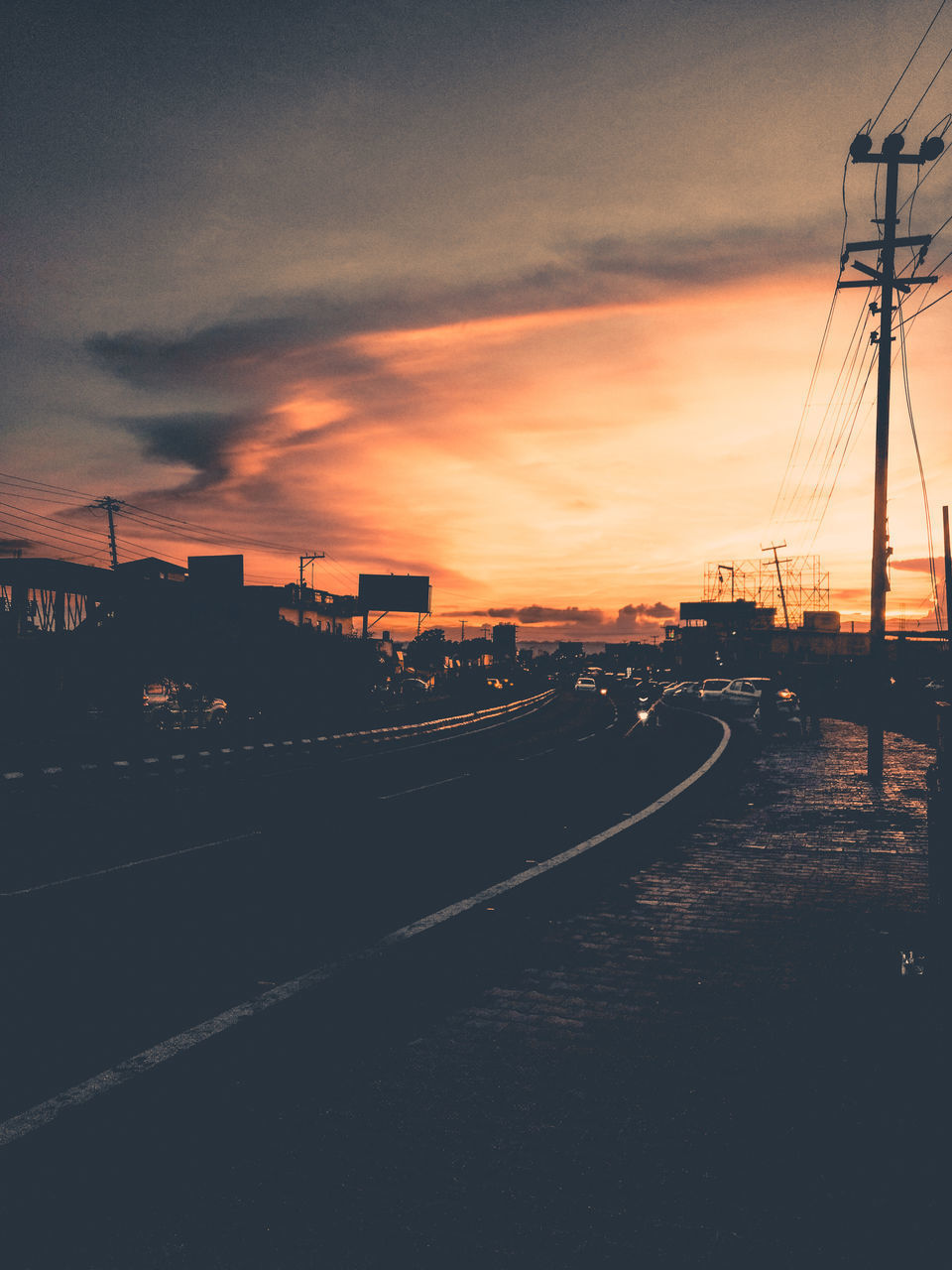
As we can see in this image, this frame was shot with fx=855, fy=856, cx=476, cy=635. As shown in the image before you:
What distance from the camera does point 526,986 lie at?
5.83m

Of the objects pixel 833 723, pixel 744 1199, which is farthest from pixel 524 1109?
pixel 833 723

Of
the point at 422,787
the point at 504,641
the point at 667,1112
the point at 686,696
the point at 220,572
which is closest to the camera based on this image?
the point at 667,1112

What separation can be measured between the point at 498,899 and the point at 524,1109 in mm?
2878

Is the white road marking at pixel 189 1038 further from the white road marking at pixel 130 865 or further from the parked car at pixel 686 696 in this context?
the parked car at pixel 686 696

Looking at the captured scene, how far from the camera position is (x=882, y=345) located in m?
19.5

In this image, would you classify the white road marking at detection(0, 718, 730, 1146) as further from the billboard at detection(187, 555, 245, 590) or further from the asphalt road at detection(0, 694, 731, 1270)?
the billboard at detection(187, 555, 245, 590)

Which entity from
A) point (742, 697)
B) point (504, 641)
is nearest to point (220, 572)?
point (742, 697)

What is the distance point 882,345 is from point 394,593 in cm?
7111

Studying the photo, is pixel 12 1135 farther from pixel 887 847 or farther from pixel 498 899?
pixel 887 847

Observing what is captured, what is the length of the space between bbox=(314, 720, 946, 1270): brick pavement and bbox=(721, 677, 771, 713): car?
37.4 meters

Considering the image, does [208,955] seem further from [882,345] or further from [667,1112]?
[882,345]

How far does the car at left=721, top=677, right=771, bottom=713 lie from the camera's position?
43.4 m

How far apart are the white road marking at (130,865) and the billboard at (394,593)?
74.9 m

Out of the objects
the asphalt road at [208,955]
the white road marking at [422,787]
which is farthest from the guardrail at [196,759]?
the white road marking at [422,787]
